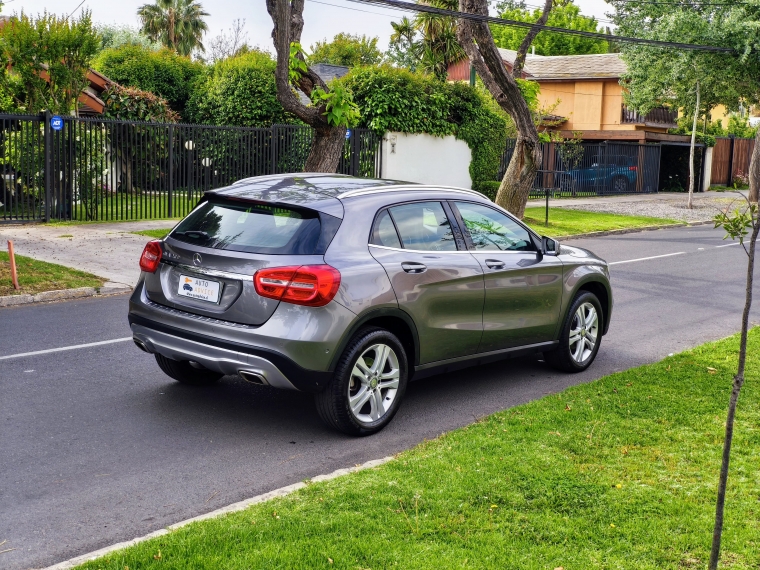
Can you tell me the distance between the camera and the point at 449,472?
509 centimetres

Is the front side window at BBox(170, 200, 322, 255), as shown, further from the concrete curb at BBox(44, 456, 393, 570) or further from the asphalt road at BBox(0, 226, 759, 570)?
the concrete curb at BBox(44, 456, 393, 570)

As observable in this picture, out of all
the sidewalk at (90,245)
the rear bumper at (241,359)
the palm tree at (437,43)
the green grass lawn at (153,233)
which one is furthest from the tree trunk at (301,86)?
the palm tree at (437,43)

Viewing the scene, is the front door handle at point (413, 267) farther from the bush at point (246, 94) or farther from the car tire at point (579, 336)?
the bush at point (246, 94)

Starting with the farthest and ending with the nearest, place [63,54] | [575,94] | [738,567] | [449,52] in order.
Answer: [575,94] < [449,52] < [63,54] < [738,567]

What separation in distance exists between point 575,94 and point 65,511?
46.4m

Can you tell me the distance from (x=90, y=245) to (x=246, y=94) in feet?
41.5

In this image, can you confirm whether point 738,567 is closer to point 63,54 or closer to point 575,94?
point 63,54

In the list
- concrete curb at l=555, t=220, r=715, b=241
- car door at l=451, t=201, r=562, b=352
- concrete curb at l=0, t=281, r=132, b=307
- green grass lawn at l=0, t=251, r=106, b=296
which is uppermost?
car door at l=451, t=201, r=562, b=352

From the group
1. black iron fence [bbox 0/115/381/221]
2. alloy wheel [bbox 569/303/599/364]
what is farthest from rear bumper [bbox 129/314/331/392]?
black iron fence [bbox 0/115/381/221]

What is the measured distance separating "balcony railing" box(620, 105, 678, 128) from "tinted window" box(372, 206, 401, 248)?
42.2 m

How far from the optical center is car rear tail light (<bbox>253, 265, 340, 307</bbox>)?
5664 mm

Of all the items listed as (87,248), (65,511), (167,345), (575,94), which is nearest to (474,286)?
(167,345)

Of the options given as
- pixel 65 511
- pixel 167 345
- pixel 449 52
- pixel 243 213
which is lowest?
pixel 65 511

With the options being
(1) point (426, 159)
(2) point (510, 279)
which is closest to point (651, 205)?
(1) point (426, 159)
